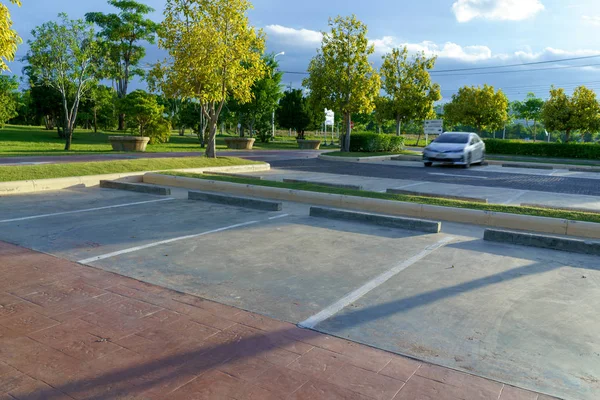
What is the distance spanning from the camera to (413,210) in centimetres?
938

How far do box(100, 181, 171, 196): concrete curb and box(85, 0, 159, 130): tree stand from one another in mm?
34715

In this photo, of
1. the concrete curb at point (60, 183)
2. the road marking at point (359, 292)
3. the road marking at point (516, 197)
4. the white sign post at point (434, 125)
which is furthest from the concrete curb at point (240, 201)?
the white sign post at point (434, 125)

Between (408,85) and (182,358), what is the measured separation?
107ft

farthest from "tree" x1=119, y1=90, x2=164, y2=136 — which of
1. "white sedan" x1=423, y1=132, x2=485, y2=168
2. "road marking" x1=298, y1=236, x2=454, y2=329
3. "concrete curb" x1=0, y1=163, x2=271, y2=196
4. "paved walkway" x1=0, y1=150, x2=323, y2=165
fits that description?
"road marking" x1=298, y1=236, x2=454, y2=329

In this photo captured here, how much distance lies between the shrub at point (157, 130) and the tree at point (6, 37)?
25029 mm

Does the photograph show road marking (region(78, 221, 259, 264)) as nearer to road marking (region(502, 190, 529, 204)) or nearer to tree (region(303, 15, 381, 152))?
road marking (region(502, 190, 529, 204))

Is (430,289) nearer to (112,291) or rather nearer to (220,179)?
(112,291)

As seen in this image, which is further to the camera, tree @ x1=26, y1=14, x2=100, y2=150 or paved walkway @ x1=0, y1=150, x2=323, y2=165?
tree @ x1=26, y1=14, x2=100, y2=150

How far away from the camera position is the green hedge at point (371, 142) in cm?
2988

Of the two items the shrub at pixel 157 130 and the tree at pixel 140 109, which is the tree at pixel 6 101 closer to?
the tree at pixel 140 109

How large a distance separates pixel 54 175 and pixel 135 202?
3.95 m

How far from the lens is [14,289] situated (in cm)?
486

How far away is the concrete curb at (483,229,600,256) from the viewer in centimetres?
672

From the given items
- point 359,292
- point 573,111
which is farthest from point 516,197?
point 573,111
